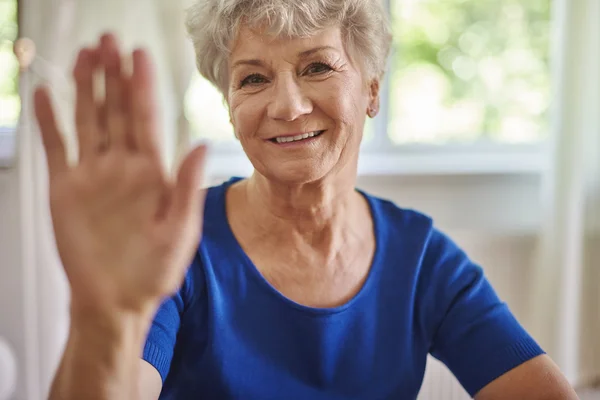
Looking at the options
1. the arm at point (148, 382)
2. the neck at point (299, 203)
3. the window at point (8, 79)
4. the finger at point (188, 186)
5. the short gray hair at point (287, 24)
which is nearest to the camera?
the finger at point (188, 186)

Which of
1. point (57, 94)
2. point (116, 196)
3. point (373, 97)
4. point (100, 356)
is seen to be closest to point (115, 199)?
point (116, 196)

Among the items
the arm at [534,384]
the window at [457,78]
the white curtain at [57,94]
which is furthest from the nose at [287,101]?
the window at [457,78]

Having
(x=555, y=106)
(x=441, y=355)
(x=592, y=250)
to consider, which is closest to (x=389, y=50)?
(x=441, y=355)

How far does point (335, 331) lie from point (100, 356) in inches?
20.2

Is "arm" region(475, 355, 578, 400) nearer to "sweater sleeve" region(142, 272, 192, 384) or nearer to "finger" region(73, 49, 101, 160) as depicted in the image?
"sweater sleeve" region(142, 272, 192, 384)

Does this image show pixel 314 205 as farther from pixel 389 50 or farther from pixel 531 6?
pixel 531 6

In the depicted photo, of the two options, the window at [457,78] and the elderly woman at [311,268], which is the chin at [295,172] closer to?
the elderly woman at [311,268]

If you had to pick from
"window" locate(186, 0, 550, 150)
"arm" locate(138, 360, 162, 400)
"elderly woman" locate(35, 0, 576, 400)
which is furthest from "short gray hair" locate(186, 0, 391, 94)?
"window" locate(186, 0, 550, 150)

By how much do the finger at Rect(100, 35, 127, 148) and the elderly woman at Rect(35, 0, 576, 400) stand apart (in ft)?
1.23

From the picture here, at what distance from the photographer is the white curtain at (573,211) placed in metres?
2.26

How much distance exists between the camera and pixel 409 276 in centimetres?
112

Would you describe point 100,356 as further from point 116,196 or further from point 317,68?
point 317,68

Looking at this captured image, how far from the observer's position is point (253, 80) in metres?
1.03

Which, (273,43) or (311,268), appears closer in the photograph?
(273,43)
